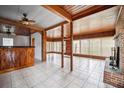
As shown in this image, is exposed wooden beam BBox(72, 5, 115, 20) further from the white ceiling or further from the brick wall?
the brick wall

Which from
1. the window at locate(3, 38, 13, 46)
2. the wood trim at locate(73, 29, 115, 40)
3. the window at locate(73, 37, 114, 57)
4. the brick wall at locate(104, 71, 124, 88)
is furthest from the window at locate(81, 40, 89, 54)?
the window at locate(3, 38, 13, 46)

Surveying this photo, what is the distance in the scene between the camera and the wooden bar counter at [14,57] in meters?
4.09

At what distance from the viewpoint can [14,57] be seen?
4.51 m

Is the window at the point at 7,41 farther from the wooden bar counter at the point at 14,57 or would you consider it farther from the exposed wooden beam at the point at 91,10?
the exposed wooden beam at the point at 91,10

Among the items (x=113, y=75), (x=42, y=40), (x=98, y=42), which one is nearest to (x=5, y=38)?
(x=42, y=40)

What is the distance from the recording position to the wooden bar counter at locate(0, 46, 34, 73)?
4090 millimetres

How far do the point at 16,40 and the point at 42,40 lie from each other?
6.45ft

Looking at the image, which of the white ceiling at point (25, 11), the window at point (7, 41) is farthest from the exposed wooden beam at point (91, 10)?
the window at point (7, 41)

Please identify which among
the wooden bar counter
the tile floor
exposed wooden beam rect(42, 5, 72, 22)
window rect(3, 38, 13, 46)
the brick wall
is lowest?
the tile floor

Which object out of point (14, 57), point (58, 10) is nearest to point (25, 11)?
point (58, 10)

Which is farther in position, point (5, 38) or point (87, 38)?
point (87, 38)
